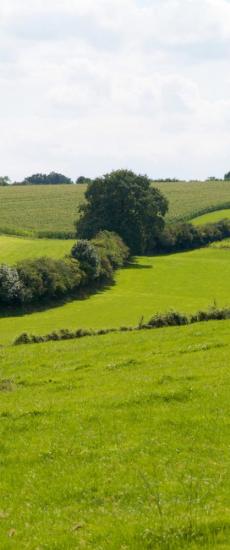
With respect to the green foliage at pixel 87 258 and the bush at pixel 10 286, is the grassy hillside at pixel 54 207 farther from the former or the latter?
the bush at pixel 10 286

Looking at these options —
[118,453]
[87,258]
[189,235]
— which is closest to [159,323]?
[118,453]

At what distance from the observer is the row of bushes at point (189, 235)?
130 m

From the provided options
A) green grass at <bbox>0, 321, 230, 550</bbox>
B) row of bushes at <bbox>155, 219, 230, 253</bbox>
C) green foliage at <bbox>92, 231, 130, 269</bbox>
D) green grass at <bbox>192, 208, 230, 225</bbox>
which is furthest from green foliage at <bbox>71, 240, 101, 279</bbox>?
green grass at <bbox>192, 208, 230, 225</bbox>

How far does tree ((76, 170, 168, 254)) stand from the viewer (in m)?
114

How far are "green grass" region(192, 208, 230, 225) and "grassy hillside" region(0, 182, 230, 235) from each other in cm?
487

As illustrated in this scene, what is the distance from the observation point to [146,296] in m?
87.9

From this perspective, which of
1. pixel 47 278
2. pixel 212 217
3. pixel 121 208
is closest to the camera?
pixel 47 278

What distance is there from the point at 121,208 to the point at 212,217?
154 feet

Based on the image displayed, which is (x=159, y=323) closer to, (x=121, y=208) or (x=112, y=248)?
(x=112, y=248)

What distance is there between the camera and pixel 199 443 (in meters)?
19.1

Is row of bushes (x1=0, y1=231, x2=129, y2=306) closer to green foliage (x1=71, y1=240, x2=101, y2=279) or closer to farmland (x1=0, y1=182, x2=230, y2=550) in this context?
green foliage (x1=71, y1=240, x2=101, y2=279)

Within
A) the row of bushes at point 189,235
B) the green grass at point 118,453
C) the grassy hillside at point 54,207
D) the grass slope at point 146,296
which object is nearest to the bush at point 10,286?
the grass slope at point 146,296

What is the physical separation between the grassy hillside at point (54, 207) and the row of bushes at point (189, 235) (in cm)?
2254

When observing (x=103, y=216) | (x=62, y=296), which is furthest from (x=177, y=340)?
(x=103, y=216)
